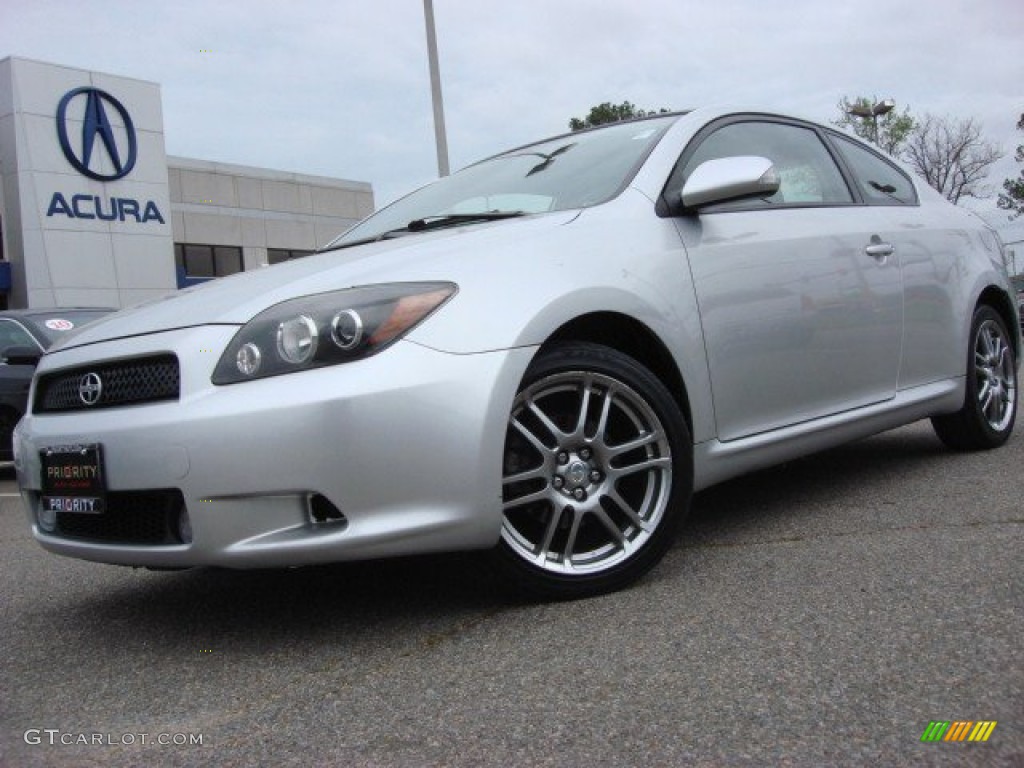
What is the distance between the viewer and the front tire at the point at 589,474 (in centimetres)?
263

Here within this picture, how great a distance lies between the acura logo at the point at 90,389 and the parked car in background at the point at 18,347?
5.41 meters

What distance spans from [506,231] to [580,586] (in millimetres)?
1021

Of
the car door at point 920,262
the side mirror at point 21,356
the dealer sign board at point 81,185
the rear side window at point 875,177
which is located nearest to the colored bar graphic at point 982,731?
the car door at point 920,262

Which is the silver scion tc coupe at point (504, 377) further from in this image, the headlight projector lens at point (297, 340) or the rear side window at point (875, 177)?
the rear side window at point (875, 177)

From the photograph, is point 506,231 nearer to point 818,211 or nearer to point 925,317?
point 818,211

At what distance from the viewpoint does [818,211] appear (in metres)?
3.77

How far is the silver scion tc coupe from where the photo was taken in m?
2.37

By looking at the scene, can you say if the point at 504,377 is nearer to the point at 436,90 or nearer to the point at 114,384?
the point at 114,384

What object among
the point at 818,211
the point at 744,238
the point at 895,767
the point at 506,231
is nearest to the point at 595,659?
the point at 895,767

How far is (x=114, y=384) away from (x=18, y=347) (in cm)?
596

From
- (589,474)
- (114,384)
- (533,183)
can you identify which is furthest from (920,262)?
(114,384)

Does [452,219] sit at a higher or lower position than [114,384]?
higher

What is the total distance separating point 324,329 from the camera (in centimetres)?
241

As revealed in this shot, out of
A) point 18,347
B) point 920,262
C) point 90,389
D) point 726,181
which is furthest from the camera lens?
point 18,347
